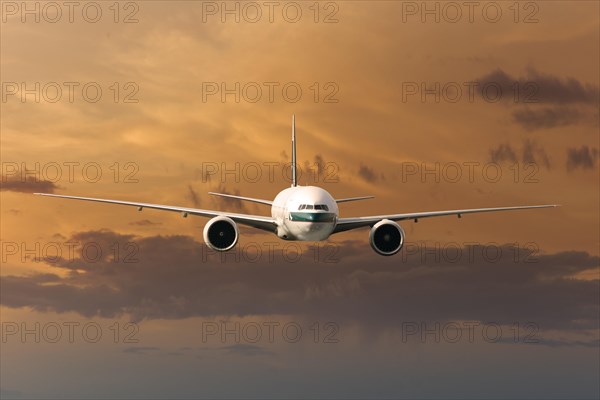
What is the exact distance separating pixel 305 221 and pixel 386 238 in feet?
14.4

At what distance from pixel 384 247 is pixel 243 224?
25.2 ft

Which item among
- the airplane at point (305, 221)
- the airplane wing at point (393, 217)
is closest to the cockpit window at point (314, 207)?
the airplane at point (305, 221)

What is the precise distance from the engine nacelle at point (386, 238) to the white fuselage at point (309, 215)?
2.19 meters

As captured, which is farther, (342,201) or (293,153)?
(293,153)

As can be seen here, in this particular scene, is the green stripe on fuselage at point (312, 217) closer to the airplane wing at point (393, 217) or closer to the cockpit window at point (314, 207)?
the cockpit window at point (314, 207)

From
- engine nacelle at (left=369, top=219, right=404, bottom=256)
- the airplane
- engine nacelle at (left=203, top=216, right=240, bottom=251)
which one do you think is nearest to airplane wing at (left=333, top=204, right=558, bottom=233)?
the airplane

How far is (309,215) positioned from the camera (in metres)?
45.8

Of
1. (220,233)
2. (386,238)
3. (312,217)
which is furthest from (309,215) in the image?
(220,233)

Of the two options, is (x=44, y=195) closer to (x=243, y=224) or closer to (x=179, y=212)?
(x=179, y=212)

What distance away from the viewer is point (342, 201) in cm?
5138

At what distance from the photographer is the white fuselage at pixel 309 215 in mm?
45875

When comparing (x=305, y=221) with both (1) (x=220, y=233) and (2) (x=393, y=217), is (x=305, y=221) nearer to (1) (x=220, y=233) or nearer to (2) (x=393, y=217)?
(1) (x=220, y=233)

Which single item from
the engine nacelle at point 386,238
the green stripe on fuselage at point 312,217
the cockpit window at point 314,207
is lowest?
the engine nacelle at point 386,238

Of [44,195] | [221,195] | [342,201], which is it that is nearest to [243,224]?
[221,195]
